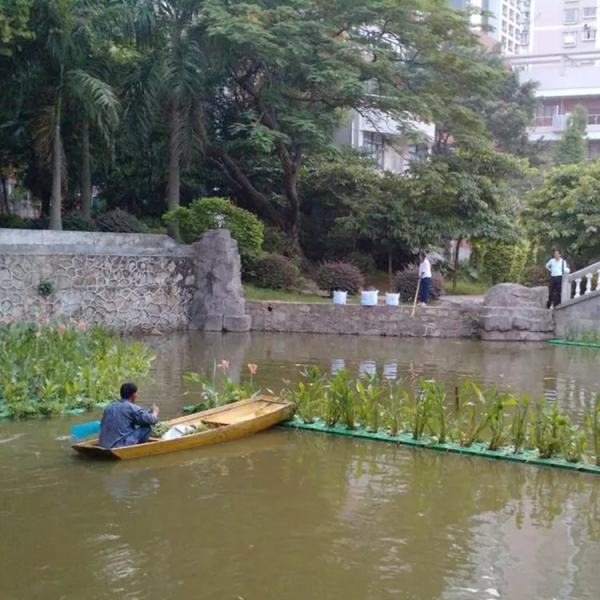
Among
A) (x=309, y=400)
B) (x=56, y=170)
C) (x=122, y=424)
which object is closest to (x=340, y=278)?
(x=56, y=170)

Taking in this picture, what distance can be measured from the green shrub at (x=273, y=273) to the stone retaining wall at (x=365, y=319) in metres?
2.05

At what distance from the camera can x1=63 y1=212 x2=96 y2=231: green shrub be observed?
22.5 metres

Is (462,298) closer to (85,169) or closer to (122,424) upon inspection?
(85,169)

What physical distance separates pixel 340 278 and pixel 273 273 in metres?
1.79

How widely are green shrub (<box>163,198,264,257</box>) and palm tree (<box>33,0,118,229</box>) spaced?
2806 millimetres

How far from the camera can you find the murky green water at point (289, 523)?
18.1 ft

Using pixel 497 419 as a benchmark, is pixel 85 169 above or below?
above

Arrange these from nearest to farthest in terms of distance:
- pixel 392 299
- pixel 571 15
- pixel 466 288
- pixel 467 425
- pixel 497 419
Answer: pixel 497 419 < pixel 467 425 < pixel 392 299 < pixel 466 288 < pixel 571 15

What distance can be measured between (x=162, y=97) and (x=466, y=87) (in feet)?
28.0

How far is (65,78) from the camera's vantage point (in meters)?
19.9

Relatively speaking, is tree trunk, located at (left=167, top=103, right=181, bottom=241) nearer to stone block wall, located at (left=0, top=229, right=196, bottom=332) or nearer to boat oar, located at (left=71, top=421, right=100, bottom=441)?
stone block wall, located at (left=0, top=229, right=196, bottom=332)

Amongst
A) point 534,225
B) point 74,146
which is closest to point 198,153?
point 74,146

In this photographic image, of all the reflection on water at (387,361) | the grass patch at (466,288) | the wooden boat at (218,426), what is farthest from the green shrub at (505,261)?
the wooden boat at (218,426)

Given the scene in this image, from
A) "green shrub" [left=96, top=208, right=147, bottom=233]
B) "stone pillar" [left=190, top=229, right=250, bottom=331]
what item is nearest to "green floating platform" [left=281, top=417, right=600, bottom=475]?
"stone pillar" [left=190, top=229, right=250, bottom=331]
